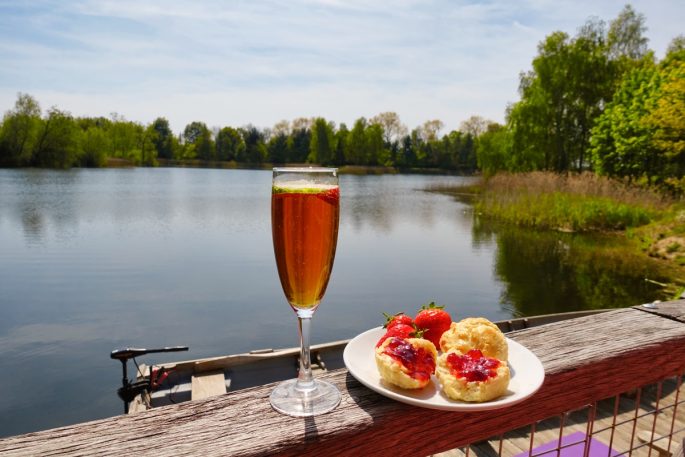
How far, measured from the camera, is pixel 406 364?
1.01 m

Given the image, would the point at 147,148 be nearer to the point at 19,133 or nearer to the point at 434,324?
the point at 19,133

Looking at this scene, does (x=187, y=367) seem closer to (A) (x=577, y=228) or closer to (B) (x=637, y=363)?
(B) (x=637, y=363)

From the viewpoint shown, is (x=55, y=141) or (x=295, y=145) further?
(x=295, y=145)

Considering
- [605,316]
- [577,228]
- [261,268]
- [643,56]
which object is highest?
[643,56]

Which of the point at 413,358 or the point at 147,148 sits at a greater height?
the point at 147,148

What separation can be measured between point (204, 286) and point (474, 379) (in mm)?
16859

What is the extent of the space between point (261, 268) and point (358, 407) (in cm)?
1851

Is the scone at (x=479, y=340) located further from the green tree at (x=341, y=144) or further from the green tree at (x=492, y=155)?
the green tree at (x=341, y=144)

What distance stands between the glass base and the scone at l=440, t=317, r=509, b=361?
0.33 metres

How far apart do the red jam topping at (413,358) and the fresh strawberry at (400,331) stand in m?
0.15

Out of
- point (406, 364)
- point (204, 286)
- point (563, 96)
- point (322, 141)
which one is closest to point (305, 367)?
point (406, 364)

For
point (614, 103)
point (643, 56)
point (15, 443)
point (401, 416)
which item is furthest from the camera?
point (643, 56)

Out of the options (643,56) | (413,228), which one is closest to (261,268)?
(413,228)

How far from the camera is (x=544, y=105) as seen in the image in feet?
120
